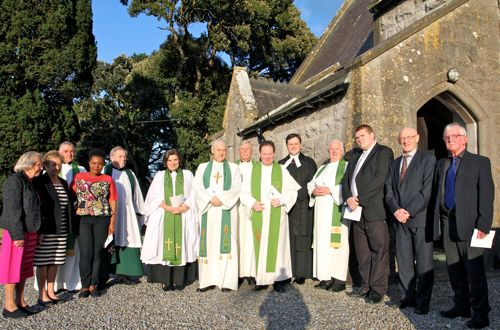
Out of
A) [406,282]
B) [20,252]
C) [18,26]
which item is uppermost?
[18,26]

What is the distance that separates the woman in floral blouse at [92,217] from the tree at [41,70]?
9.84 meters

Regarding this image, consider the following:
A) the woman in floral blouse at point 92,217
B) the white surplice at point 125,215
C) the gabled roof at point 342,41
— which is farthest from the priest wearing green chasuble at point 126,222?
the gabled roof at point 342,41

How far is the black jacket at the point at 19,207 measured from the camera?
4461 mm

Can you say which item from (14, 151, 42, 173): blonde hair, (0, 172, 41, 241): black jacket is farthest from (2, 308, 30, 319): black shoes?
(14, 151, 42, 173): blonde hair

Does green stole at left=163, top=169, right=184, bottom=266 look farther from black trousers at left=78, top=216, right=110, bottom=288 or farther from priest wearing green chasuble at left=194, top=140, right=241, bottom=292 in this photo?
black trousers at left=78, top=216, right=110, bottom=288

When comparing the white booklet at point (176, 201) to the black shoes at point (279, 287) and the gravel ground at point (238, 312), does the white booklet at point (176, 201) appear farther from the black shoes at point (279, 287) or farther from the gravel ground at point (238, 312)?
the black shoes at point (279, 287)

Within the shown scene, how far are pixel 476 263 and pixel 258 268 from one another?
271 centimetres

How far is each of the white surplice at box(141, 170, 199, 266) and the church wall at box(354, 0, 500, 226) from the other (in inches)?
110

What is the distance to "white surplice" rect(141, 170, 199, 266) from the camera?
5.86 meters

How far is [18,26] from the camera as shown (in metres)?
14.0

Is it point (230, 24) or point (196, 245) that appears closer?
point (196, 245)

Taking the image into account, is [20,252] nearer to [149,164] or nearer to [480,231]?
[480,231]

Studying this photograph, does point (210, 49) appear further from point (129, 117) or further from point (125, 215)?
point (125, 215)

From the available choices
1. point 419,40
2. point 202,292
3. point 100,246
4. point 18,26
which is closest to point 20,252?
point 100,246
